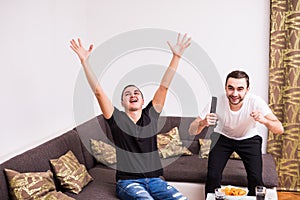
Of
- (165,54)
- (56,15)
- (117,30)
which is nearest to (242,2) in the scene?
(165,54)

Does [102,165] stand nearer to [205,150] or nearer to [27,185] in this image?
[205,150]

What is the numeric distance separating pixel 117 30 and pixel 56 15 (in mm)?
909

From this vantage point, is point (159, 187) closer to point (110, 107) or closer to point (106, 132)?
point (110, 107)

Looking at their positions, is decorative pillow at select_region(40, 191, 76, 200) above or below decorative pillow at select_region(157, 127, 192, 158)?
below

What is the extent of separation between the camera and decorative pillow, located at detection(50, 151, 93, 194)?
3.41 m

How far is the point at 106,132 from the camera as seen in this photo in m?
4.51

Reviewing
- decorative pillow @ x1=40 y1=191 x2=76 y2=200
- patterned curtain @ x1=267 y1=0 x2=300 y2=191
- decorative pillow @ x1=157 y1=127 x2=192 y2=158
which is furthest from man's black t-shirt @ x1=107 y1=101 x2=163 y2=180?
patterned curtain @ x1=267 y1=0 x2=300 y2=191

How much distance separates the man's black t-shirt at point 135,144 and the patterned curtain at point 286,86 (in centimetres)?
175

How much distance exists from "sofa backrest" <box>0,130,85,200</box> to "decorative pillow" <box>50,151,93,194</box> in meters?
0.06

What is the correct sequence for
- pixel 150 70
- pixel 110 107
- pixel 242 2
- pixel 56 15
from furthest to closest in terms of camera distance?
pixel 150 70 → pixel 242 2 → pixel 56 15 → pixel 110 107

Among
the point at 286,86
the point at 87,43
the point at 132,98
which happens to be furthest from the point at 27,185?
the point at 286,86

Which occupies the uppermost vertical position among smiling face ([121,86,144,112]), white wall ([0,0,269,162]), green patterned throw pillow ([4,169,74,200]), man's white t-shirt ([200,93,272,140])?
white wall ([0,0,269,162])

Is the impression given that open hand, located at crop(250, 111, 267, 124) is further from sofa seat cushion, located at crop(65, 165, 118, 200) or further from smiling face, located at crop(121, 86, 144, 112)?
sofa seat cushion, located at crop(65, 165, 118, 200)

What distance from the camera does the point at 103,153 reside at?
417cm
